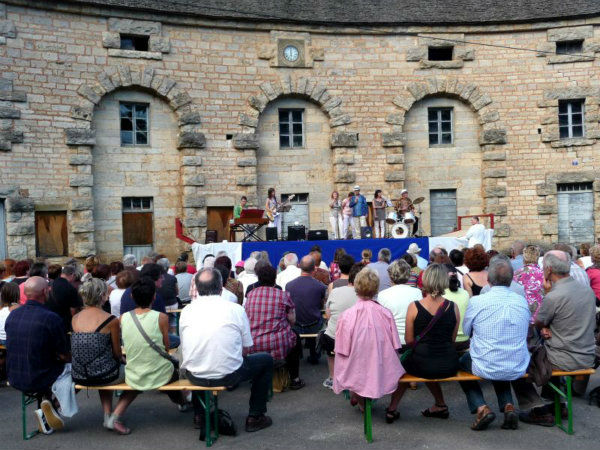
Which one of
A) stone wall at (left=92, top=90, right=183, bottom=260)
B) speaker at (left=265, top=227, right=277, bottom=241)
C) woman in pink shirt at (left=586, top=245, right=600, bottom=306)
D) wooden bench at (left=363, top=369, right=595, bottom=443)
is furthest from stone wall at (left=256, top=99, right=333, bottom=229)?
wooden bench at (left=363, top=369, right=595, bottom=443)

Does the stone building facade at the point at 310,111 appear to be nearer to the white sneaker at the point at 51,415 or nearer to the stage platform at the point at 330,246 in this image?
the stage platform at the point at 330,246

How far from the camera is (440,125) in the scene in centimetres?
2081

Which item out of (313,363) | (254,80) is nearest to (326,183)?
(254,80)

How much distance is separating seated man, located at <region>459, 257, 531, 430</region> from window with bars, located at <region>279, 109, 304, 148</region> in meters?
14.7

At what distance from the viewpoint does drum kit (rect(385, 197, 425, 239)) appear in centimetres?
1689

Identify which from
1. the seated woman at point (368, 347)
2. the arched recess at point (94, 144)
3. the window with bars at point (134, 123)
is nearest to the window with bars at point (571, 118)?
the arched recess at point (94, 144)

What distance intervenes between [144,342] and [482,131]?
54.7ft

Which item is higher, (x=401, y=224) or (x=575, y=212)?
(x=575, y=212)

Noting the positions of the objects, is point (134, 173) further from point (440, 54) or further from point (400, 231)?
point (440, 54)

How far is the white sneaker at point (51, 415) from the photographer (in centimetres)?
612

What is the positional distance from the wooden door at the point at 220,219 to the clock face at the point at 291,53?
489 cm

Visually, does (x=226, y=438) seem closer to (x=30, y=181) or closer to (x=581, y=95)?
(x=30, y=181)

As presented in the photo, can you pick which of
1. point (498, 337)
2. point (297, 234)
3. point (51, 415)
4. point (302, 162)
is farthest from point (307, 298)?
point (302, 162)

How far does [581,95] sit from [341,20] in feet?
26.0
